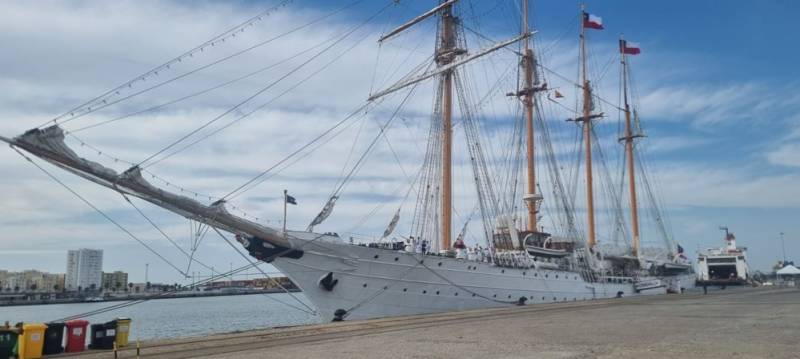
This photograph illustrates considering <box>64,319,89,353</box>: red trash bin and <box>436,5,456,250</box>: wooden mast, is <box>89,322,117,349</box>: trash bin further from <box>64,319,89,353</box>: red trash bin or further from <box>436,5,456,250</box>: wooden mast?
<box>436,5,456,250</box>: wooden mast

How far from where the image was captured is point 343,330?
18719 millimetres

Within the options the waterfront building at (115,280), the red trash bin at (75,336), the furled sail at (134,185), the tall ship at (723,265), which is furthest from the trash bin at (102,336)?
the waterfront building at (115,280)

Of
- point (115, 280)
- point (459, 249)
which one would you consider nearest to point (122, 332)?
point (459, 249)

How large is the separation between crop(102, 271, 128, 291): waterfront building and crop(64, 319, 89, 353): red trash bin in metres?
175

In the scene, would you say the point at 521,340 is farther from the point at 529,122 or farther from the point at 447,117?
the point at 529,122

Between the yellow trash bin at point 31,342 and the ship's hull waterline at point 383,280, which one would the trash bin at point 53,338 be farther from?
the ship's hull waterline at point 383,280

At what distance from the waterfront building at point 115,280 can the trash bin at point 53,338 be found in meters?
176

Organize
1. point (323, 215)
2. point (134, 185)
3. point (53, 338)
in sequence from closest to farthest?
point (53, 338) < point (134, 185) < point (323, 215)

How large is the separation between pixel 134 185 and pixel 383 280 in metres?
11.1

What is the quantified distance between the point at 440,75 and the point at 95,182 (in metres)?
19.9

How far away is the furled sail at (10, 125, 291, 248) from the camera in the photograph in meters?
17.4

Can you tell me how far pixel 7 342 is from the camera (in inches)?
494

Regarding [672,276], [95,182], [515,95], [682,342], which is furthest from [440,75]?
[672,276]

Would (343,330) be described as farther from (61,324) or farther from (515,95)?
(515,95)
